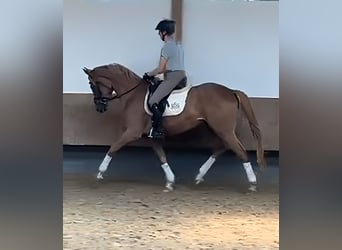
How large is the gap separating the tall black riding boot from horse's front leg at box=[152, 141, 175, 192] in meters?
0.18

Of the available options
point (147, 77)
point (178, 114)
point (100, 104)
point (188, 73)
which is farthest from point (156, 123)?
point (188, 73)

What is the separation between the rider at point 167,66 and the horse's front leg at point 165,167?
0.75 feet

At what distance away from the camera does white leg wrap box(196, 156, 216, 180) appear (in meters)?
5.15

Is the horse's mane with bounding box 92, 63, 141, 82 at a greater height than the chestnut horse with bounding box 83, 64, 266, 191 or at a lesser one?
greater

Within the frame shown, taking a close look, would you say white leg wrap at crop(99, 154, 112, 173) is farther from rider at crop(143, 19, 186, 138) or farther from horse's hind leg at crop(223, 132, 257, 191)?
horse's hind leg at crop(223, 132, 257, 191)

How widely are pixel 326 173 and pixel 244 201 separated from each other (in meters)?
3.60

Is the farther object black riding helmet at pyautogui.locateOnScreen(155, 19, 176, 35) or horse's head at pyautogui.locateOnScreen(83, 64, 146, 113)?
horse's head at pyautogui.locateOnScreen(83, 64, 146, 113)

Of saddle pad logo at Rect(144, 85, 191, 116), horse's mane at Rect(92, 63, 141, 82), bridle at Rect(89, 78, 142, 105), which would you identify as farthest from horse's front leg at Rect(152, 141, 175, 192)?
horse's mane at Rect(92, 63, 141, 82)

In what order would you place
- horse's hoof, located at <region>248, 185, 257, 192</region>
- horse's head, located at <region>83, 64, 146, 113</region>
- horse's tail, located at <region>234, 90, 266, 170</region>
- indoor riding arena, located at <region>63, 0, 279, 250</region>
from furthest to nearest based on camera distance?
indoor riding arena, located at <region>63, 0, 279, 250</region>
horse's head, located at <region>83, 64, 146, 113</region>
horse's hoof, located at <region>248, 185, 257, 192</region>
horse's tail, located at <region>234, 90, 266, 170</region>

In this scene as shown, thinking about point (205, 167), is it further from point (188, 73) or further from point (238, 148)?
point (188, 73)

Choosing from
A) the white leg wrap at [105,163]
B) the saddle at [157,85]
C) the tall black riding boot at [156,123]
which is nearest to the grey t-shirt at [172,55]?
the saddle at [157,85]

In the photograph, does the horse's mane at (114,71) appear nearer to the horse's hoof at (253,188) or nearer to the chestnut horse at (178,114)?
the chestnut horse at (178,114)

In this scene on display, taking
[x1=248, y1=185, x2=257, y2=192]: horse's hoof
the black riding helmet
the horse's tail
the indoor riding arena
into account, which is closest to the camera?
the black riding helmet

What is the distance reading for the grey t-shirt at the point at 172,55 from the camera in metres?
4.83
